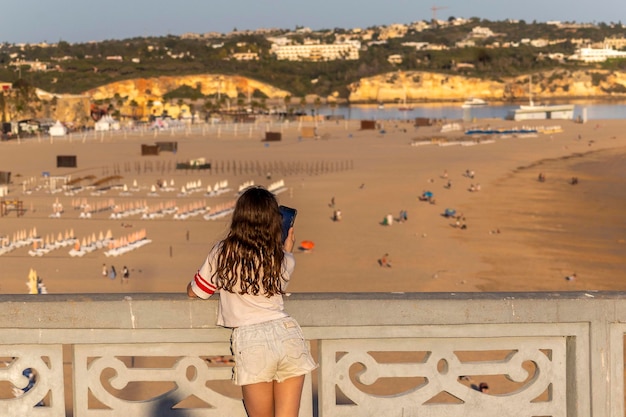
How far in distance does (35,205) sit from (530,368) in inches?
1030

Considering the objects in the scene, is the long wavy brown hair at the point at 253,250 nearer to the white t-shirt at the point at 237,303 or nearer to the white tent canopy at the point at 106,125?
the white t-shirt at the point at 237,303

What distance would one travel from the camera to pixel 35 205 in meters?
36.8

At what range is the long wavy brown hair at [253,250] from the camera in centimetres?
445

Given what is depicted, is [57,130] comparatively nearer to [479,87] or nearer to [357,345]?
[357,345]

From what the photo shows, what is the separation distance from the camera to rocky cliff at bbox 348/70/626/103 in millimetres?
192875

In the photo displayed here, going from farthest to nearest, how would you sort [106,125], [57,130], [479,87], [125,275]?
[479,87]
[106,125]
[57,130]
[125,275]

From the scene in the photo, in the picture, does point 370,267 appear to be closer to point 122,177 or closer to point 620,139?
point 122,177

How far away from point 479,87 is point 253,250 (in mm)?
195953

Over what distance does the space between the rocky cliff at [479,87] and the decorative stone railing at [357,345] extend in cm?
18756

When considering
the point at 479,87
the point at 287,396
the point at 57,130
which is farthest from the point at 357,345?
the point at 479,87

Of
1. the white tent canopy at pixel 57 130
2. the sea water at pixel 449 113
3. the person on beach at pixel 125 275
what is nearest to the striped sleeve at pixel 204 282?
the person on beach at pixel 125 275

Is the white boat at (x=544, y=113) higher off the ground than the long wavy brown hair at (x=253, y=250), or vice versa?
the long wavy brown hair at (x=253, y=250)

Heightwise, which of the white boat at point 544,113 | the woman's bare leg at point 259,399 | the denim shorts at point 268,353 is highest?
the denim shorts at point 268,353

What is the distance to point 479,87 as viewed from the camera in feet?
645
